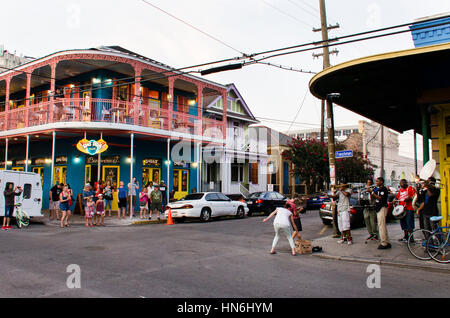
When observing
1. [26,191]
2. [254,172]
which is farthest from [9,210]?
[254,172]

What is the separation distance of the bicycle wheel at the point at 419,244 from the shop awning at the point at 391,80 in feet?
12.5

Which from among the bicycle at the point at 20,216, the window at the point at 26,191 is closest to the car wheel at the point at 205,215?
the bicycle at the point at 20,216

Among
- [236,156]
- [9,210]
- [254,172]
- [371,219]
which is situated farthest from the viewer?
[254,172]

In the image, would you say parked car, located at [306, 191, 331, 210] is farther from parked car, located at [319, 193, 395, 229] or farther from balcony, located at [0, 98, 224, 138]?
parked car, located at [319, 193, 395, 229]

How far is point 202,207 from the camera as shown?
55.9 ft

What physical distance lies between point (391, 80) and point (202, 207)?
10.0 m

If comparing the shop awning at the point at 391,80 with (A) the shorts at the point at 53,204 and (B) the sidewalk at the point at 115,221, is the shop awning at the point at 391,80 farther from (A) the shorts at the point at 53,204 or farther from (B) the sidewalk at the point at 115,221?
(A) the shorts at the point at 53,204

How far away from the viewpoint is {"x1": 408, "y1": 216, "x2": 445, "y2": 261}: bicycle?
8.35 metres

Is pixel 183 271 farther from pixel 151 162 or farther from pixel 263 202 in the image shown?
pixel 151 162

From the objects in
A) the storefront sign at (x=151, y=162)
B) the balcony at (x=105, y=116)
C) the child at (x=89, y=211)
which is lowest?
the child at (x=89, y=211)

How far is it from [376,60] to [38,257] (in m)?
9.03

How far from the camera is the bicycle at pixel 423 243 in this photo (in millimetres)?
8352

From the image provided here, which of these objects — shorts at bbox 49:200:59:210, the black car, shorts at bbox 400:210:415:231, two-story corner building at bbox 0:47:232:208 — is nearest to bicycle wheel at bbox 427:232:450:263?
shorts at bbox 400:210:415:231
